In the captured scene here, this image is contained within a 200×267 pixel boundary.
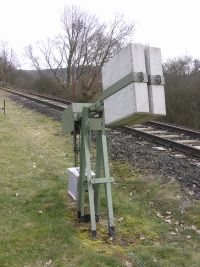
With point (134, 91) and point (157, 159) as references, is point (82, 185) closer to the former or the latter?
point (134, 91)

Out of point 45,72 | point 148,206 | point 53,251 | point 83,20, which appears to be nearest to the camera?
point 53,251

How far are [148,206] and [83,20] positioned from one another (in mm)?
48125

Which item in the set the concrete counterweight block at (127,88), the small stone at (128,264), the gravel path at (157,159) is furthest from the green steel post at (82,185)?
the gravel path at (157,159)

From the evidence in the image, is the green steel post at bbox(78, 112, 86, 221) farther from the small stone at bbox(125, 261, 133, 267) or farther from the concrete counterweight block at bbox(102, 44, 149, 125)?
the small stone at bbox(125, 261, 133, 267)

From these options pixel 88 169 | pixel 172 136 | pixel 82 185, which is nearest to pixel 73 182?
pixel 82 185

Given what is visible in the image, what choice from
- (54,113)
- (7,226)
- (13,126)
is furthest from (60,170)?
(54,113)

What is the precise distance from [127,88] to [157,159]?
18.3 ft

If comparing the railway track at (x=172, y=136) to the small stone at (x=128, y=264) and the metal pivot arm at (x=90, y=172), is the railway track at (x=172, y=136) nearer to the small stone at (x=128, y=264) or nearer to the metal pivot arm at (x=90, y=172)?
the metal pivot arm at (x=90, y=172)

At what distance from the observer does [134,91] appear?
454cm

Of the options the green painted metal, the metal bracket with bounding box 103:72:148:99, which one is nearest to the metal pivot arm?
the green painted metal

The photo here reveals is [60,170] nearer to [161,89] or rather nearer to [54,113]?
[161,89]

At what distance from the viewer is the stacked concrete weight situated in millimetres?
4562

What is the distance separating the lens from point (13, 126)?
16.0m

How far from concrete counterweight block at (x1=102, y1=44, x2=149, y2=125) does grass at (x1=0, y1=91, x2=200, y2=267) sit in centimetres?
161
